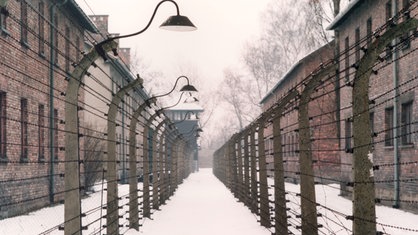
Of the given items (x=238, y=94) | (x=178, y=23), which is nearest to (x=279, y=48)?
(x=238, y=94)

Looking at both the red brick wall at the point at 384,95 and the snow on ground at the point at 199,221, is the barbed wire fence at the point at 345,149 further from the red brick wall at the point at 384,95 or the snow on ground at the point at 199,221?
the snow on ground at the point at 199,221

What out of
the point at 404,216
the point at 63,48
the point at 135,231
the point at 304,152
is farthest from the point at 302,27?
the point at 304,152

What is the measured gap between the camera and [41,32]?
16812 millimetres

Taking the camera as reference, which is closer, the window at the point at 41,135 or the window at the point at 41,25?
the window at the point at 41,135

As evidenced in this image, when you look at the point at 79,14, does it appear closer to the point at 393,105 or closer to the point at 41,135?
the point at 41,135

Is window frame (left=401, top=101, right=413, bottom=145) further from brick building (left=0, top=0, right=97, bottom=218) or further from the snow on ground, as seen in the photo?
brick building (left=0, top=0, right=97, bottom=218)

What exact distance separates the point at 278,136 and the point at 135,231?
3.51 m

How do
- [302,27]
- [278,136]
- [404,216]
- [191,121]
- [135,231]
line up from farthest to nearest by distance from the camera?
[191,121] < [302,27] < [404,216] < [135,231] < [278,136]

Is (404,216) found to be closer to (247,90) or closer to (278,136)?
(278,136)

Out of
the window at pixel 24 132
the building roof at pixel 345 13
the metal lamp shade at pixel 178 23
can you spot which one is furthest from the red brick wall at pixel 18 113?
the building roof at pixel 345 13

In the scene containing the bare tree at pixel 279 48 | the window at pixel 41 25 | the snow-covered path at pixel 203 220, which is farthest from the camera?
the bare tree at pixel 279 48

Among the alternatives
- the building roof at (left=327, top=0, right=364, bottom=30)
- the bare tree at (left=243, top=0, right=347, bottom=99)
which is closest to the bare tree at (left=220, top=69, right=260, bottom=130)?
the bare tree at (left=243, top=0, right=347, bottom=99)

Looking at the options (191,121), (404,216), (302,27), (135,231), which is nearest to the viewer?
(135,231)

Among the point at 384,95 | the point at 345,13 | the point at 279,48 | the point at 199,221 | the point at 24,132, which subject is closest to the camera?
the point at 199,221
